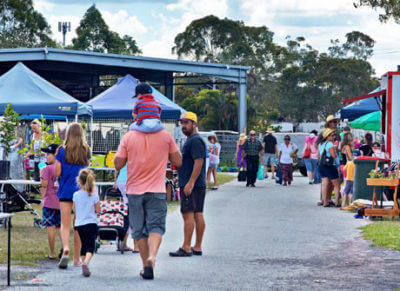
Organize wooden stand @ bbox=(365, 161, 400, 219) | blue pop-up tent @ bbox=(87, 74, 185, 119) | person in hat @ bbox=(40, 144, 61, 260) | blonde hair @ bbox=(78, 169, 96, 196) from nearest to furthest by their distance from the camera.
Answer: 1. blonde hair @ bbox=(78, 169, 96, 196)
2. person in hat @ bbox=(40, 144, 61, 260)
3. wooden stand @ bbox=(365, 161, 400, 219)
4. blue pop-up tent @ bbox=(87, 74, 185, 119)

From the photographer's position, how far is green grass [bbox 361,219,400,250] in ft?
37.9

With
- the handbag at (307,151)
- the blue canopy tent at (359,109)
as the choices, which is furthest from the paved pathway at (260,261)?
the blue canopy tent at (359,109)

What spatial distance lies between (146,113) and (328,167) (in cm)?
961

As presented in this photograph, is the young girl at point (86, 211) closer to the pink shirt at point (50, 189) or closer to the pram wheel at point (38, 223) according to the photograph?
the pink shirt at point (50, 189)

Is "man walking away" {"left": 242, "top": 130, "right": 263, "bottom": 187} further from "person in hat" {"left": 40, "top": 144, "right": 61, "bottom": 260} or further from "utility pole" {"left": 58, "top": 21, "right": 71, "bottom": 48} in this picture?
"utility pole" {"left": 58, "top": 21, "right": 71, "bottom": 48}

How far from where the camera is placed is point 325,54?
73125 millimetres

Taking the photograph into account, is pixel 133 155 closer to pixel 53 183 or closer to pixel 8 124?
pixel 53 183

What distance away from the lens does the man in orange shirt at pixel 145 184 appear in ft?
28.3


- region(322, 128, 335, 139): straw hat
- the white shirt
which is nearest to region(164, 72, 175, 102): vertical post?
the white shirt

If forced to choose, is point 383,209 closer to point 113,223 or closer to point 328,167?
point 328,167

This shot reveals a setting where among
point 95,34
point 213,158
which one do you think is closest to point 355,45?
point 95,34

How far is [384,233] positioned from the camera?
41.5 ft

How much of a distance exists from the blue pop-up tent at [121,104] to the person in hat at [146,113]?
11946 mm

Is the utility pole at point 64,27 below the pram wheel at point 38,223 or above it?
above
